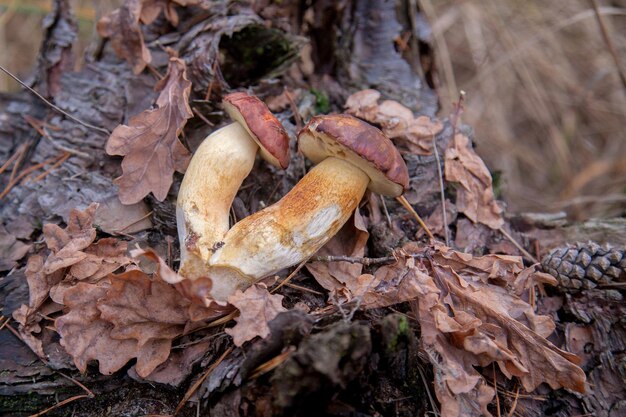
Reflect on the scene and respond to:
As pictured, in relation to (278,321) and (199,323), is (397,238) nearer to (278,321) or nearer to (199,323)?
(278,321)

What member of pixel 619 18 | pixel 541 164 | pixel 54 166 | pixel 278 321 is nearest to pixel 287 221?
pixel 278 321

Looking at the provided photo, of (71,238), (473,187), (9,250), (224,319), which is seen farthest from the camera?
(473,187)

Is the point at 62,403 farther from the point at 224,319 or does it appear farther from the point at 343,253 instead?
the point at 343,253

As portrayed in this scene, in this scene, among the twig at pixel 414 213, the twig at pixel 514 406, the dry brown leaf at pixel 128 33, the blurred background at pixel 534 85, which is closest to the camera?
the twig at pixel 514 406

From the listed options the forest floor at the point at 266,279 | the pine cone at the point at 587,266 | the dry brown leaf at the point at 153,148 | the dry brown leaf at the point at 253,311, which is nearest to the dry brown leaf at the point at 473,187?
the forest floor at the point at 266,279

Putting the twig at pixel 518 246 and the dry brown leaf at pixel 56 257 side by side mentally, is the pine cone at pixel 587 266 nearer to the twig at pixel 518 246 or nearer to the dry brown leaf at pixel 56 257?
the twig at pixel 518 246

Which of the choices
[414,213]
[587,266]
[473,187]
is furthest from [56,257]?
[587,266]

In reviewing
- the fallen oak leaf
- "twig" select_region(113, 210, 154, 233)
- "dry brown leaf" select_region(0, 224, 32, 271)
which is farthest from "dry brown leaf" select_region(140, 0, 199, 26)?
"dry brown leaf" select_region(0, 224, 32, 271)
